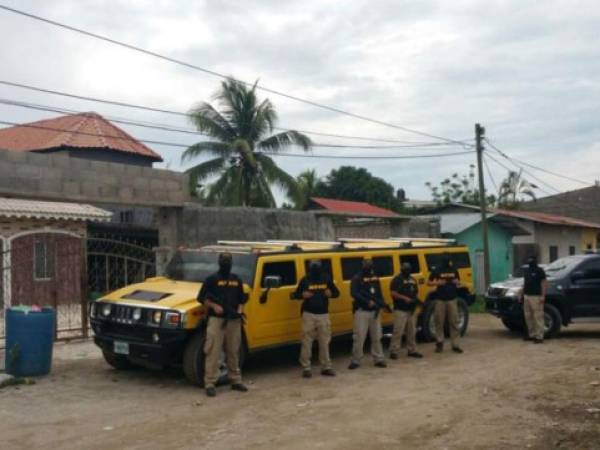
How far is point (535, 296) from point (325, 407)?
6.28 metres

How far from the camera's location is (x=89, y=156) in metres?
25.8

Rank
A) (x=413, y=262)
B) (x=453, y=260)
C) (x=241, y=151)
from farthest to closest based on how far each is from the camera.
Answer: (x=241, y=151)
(x=453, y=260)
(x=413, y=262)

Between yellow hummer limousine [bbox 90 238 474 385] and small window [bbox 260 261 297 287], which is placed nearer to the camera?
yellow hummer limousine [bbox 90 238 474 385]

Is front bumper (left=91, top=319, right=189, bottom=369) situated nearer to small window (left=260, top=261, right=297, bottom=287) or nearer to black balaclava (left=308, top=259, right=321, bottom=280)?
small window (left=260, top=261, right=297, bottom=287)

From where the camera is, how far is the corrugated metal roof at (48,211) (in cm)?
1797

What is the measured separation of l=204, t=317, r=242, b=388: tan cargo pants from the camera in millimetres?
8328

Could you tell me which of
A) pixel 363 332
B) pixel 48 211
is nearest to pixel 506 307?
pixel 363 332

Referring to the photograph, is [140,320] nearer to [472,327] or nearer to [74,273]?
[472,327]

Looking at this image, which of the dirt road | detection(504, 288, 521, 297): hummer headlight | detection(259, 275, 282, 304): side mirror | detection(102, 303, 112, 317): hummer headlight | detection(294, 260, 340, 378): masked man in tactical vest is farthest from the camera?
detection(504, 288, 521, 297): hummer headlight

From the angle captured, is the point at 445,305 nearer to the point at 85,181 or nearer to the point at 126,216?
the point at 85,181

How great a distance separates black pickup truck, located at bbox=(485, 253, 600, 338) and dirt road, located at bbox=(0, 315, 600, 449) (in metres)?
2.30

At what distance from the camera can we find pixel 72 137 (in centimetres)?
2559

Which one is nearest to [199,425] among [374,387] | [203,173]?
[374,387]

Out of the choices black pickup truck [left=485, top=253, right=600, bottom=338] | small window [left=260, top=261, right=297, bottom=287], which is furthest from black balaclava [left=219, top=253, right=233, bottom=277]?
black pickup truck [left=485, top=253, right=600, bottom=338]
